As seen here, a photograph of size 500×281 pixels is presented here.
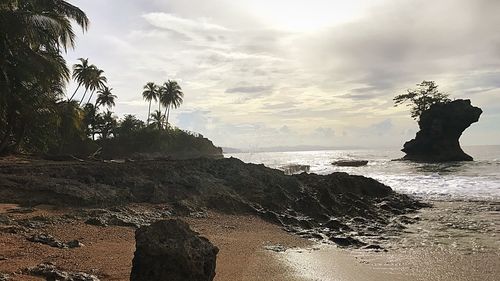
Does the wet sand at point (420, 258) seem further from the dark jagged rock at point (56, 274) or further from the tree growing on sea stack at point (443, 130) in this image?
the tree growing on sea stack at point (443, 130)

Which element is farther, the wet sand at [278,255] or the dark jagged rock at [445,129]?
the dark jagged rock at [445,129]

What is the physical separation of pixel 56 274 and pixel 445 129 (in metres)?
69.8

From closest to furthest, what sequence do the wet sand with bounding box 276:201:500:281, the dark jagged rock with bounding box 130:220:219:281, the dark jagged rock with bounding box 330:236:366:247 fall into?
1. the dark jagged rock with bounding box 130:220:219:281
2. the wet sand with bounding box 276:201:500:281
3. the dark jagged rock with bounding box 330:236:366:247

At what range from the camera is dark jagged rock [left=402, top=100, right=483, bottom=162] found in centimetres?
6406

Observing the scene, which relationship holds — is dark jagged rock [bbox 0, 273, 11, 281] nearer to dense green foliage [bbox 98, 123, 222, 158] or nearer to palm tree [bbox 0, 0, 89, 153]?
palm tree [bbox 0, 0, 89, 153]

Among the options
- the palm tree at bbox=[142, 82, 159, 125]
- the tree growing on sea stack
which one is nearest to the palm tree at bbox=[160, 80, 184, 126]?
the palm tree at bbox=[142, 82, 159, 125]

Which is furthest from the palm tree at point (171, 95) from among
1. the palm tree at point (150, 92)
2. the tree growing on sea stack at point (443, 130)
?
the tree growing on sea stack at point (443, 130)

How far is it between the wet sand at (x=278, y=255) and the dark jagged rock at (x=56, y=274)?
0.20 metres

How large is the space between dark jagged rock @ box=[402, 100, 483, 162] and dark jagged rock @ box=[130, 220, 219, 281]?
219ft

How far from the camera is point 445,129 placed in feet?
213

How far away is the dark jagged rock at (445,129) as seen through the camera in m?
64.1

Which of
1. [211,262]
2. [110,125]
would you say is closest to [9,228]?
[211,262]

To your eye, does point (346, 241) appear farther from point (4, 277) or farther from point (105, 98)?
point (105, 98)

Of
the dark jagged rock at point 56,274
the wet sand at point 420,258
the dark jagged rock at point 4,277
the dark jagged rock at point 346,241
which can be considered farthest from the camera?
the dark jagged rock at point 346,241
